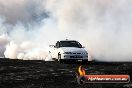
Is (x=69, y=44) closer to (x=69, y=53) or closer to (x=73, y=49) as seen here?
(x=73, y=49)

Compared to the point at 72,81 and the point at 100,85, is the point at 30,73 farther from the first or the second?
the point at 100,85

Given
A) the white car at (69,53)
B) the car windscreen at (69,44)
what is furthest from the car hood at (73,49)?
the car windscreen at (69,44)

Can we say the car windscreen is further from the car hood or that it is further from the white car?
the car hood

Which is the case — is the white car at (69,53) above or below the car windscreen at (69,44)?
below

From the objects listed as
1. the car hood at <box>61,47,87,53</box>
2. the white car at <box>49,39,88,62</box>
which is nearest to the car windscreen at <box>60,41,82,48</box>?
the white car at <box>49,39,88,62</box>

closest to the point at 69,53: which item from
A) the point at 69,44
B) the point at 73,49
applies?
the point at 73,49

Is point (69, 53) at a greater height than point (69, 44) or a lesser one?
lesser

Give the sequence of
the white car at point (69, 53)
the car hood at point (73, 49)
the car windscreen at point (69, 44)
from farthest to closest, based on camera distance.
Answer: the car windscreen at point (69, 44) → the car hood at point (73, 49) → the white car at point (69, 53)

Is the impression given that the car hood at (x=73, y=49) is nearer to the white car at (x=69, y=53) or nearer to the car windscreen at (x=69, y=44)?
the white car at (x=69, y=53)

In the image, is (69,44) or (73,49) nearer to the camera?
(73,49)

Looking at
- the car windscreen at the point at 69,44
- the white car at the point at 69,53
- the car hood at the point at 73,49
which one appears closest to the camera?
the white car at the point at 69,53

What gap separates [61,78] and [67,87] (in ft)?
10.2

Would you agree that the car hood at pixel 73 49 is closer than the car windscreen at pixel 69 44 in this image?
Yes

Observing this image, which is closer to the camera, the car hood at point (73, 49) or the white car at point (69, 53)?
the white car at point (69, 53)
